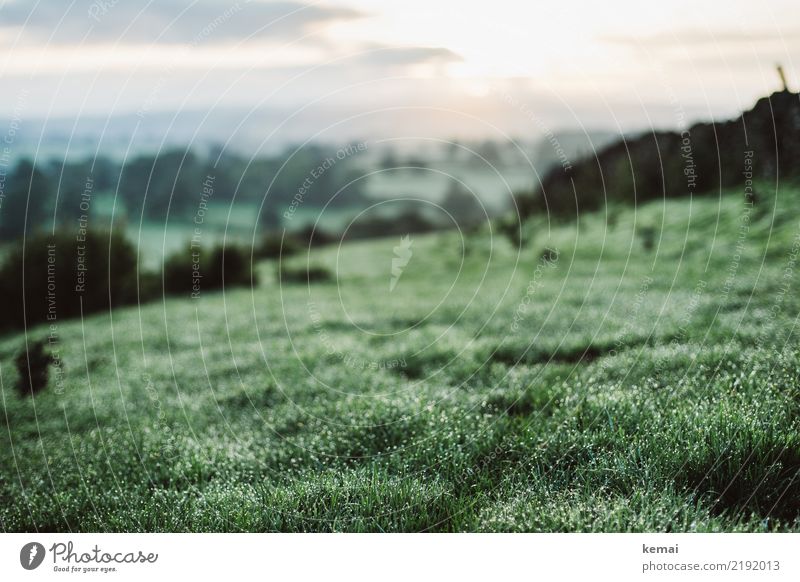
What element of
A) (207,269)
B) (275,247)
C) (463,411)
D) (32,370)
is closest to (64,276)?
(207,269)

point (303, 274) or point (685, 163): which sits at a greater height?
point (685, 163)

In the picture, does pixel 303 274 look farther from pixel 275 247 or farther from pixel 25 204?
pixel 25 204

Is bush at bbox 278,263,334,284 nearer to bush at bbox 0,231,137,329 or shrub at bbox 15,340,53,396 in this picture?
bush at bbox 0,231,137,329

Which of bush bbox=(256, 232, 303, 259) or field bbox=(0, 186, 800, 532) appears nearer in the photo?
field bbox=(0, 186, 800, 532)

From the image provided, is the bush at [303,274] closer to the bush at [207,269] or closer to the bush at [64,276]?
the bush at [207,269]

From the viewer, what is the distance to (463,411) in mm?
4598

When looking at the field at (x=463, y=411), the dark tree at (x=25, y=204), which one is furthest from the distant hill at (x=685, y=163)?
the dark tree at (x=25, y=204)

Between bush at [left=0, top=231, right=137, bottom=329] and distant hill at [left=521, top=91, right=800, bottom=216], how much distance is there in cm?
506

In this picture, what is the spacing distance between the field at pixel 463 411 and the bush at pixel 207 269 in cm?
188

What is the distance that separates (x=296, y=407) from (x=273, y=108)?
262 cm

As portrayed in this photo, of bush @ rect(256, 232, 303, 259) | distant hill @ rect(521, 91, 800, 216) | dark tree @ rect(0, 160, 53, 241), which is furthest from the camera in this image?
bush @ rect(256, 232, 303, 259)

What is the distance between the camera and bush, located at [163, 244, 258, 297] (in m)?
8.98

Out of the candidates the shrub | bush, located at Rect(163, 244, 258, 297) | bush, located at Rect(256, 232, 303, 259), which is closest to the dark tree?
bush, located at Rect(163, 244, 258, 297)

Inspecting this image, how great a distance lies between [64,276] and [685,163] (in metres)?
7.15
